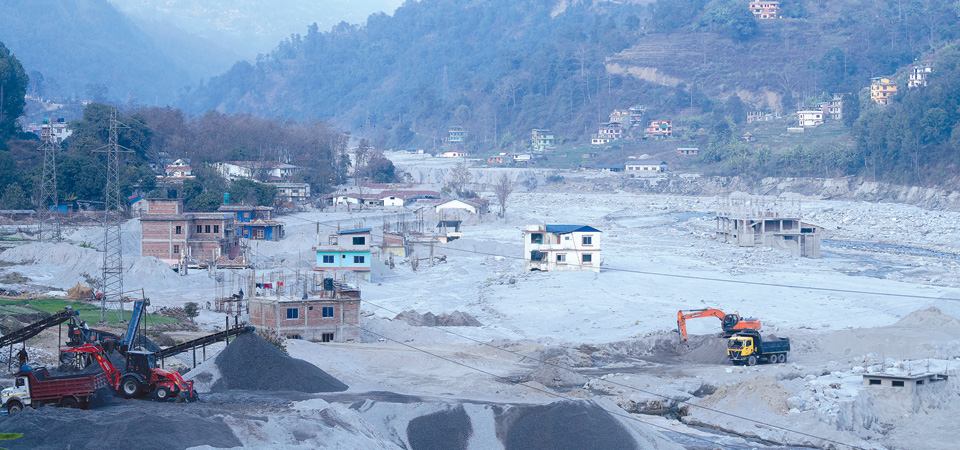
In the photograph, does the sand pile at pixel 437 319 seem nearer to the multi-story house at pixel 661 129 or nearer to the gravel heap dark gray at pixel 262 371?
the gravel heap dark gray at pixel 262 371

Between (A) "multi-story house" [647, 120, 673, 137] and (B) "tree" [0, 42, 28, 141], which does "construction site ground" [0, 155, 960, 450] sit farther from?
(A) "multi-story house" [647, 120, 673, 137]

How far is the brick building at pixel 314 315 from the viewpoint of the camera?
24.3 m

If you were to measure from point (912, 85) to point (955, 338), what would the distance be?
8124 cm

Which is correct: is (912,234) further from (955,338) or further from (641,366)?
(641,366)

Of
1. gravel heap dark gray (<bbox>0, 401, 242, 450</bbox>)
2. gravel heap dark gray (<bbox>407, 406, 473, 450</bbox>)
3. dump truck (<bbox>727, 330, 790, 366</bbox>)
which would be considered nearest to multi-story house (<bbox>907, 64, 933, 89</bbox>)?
dump truck (<bbox>727, 330, 790, 366</bbox>)

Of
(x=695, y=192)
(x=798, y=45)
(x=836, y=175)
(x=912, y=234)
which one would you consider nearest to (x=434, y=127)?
(x=798, y=45)

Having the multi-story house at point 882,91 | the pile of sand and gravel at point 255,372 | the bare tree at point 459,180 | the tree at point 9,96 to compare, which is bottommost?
the pile of sand and gravel at point 255,372

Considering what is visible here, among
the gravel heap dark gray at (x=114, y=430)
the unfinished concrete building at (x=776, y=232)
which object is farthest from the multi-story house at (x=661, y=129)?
the gravel heap dark gray at (x=114, y=430)

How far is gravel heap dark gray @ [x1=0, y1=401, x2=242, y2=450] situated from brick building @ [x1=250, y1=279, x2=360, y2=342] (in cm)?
1122

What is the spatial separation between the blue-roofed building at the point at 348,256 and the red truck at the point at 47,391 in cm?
2128

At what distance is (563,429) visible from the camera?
15.1 meters

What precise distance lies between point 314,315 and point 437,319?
4.57 m

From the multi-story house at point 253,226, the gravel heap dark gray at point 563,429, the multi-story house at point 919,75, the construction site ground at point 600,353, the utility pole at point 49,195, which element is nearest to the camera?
the gravel heap dark gray at point 563,429

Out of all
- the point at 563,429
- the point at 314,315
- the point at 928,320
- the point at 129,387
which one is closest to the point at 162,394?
the point at 129,387
